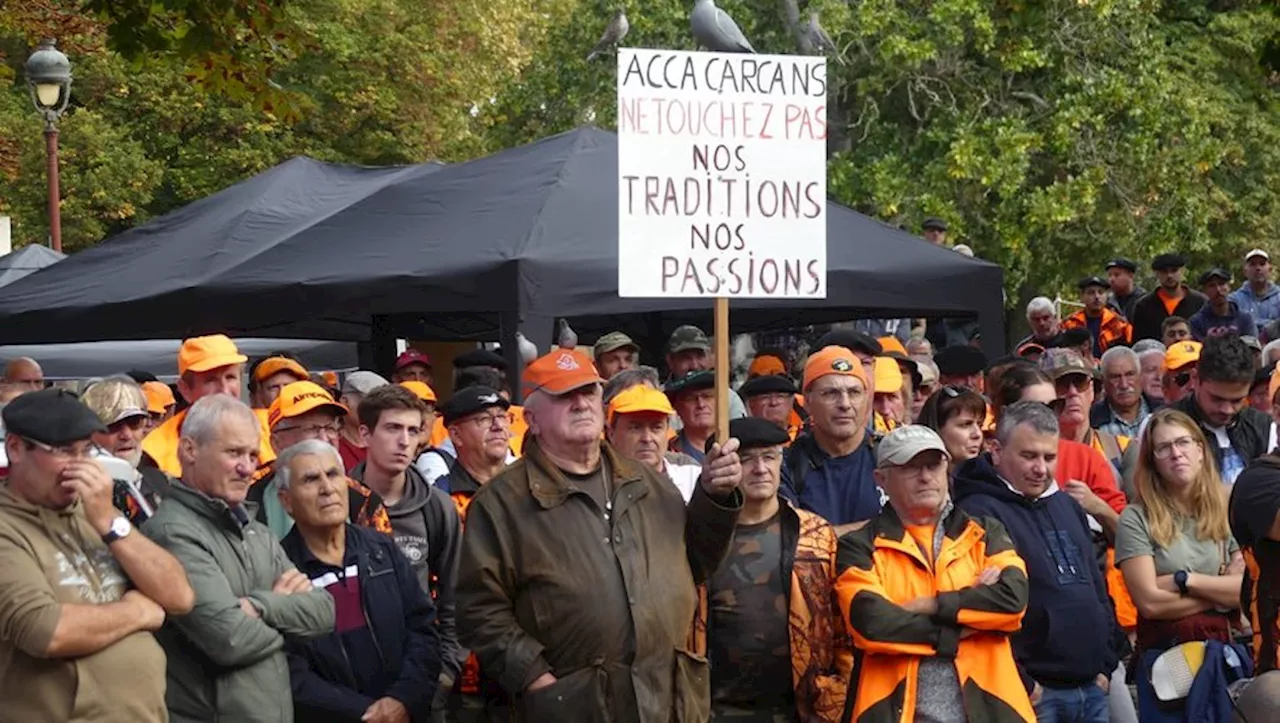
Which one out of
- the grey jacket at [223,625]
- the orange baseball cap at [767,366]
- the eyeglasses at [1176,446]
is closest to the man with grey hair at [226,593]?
the grey jacket at [223,625]

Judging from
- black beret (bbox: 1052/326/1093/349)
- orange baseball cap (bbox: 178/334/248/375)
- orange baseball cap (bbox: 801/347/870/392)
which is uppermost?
black beret (bbox: 1052/326/1093/349)

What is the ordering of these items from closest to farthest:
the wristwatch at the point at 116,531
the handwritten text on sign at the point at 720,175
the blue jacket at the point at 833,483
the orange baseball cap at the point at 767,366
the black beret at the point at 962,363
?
the wristwatch at the point at 116,531
the handwritten text on sign at the point at 720,175
the blue jacket at the point at 833,483
the black beret at the point at 962,363
the orange baseball cap at the point at 767,366

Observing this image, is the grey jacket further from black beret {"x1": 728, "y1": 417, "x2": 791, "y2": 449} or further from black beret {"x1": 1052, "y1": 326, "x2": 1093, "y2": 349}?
black beret {"x1": 1052, "y1": 326, "x2": 1093, "y2": 349}

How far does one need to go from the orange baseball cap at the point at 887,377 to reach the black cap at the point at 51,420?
4.81m

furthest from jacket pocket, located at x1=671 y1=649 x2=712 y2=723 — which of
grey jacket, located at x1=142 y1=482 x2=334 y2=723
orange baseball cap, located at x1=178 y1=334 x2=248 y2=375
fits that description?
orange baseball cap, located at x1=178 y1=334 x2=248 y2=375

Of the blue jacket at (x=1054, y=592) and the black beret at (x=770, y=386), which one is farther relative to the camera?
the black beret at (x=770, y=386)

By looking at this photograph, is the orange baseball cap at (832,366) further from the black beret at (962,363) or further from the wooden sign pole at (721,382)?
the black beret at (962,363)

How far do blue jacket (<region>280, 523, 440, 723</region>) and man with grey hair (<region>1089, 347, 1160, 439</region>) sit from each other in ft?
15.8

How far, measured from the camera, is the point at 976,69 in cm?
2661

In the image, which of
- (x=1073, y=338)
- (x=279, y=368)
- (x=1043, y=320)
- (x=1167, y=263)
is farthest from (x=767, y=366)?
(x=1167, y=263)

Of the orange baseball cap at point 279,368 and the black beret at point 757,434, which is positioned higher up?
the orange baseball cap at point 279,368

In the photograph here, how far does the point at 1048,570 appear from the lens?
7.60 m

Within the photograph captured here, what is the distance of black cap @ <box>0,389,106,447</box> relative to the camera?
5.98 metres

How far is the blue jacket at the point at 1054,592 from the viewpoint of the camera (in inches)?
298
